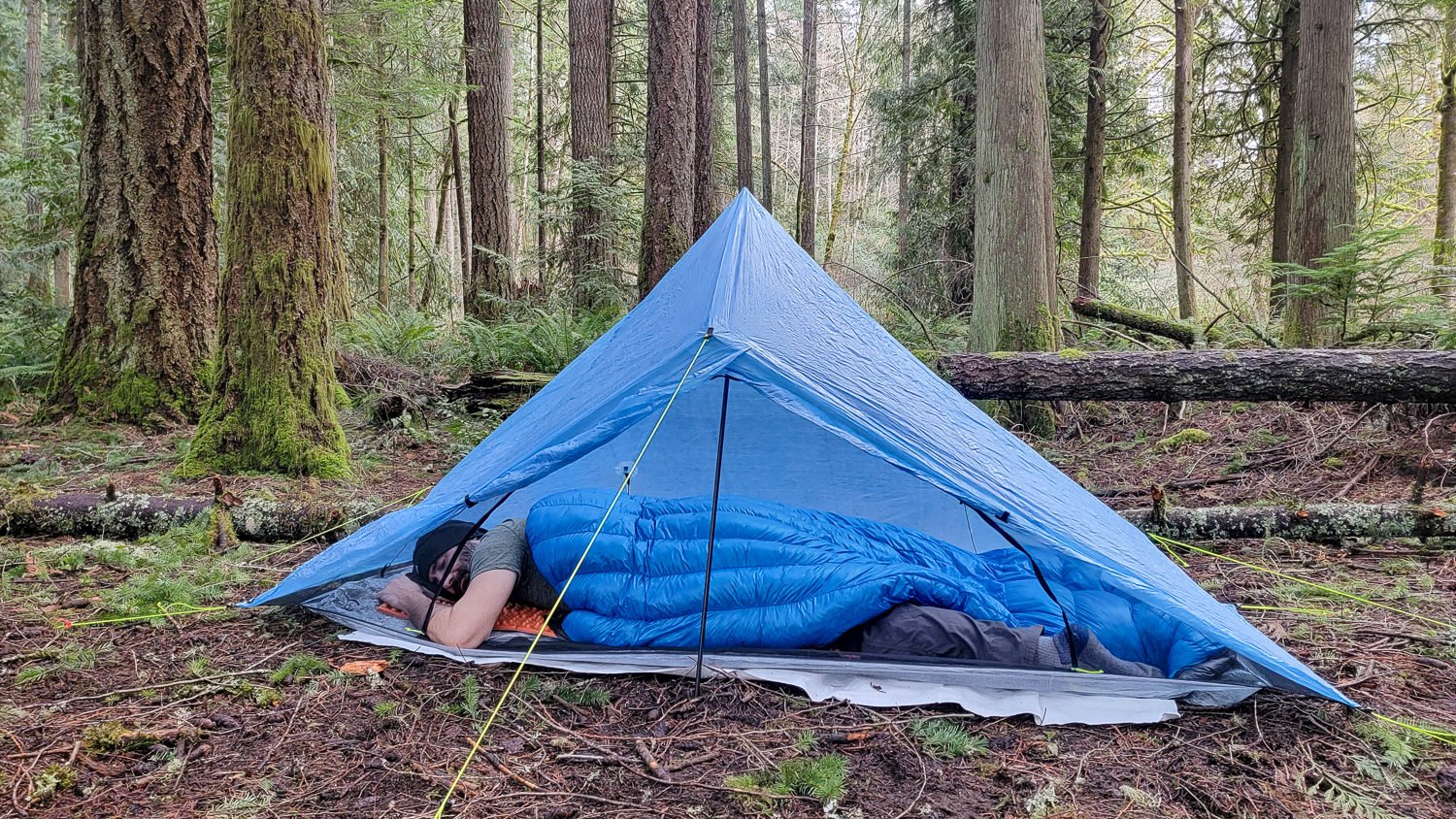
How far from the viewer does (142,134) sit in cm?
527

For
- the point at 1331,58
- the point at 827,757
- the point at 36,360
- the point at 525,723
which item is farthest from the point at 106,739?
the point at 1331,58

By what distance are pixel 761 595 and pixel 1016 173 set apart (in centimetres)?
410

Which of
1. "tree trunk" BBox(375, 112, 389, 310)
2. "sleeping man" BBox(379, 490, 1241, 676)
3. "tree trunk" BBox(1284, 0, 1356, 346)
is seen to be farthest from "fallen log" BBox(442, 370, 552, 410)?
"tree trunk" BBox(375, 112, 389, 310)

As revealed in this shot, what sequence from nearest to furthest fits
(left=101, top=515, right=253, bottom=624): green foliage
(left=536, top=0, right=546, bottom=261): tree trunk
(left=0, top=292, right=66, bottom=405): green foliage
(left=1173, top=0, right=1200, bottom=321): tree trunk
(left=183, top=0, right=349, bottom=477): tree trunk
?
(left=101, top=515, right=253, bottom=624): green foliage → (left=183, top=0, right=349, bottom=477): tree trunk → (left=0, top=292, right=66, bottom=405): green foliage → (left=1173, top=0, right=1200, bottom=321): tree trunk → (left=536, top=0, right=546, bottom=261): tree trunk

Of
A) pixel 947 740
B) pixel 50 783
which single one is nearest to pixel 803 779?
pixel 947 740

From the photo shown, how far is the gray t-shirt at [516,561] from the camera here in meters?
2.70

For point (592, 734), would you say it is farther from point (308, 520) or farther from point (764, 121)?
point (764, 121)

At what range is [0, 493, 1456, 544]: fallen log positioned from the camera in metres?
3.62

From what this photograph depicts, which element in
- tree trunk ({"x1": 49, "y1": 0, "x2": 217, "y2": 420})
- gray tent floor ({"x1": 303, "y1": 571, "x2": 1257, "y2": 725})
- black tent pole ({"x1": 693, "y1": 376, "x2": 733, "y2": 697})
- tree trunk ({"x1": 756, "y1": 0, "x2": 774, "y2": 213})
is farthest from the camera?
tree trunk ({"x1": 756, "y1": 0, "x2": 774, "y2": 213})

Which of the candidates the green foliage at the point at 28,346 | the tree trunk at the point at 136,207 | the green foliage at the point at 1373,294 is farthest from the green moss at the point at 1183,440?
the green foliage at the point at 28,346

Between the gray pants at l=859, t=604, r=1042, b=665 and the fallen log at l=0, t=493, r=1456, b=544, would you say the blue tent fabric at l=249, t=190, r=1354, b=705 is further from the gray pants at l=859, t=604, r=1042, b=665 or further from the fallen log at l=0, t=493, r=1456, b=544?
the fallen log at l=0, t=493, r=1456, b=544

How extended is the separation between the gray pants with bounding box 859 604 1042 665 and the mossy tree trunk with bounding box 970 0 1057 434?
3.53 meters

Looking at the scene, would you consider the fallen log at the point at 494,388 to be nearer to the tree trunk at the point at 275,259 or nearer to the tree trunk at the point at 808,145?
the tree trunk at the point at 275,259

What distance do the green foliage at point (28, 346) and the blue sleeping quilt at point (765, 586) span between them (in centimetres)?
523
